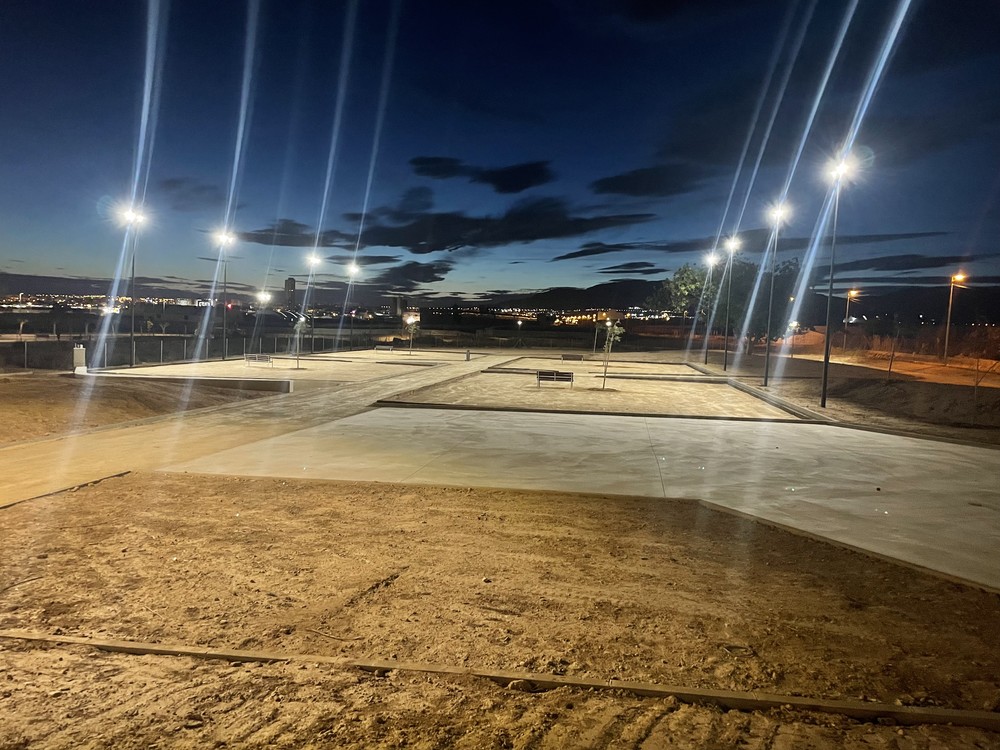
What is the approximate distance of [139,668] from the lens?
432cm

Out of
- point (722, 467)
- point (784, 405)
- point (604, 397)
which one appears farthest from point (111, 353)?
point (722, 467)

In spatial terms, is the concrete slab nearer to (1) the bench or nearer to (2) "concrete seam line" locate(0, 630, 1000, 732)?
(2) "concrete seam line" locate(0, 630, 1000, 732)

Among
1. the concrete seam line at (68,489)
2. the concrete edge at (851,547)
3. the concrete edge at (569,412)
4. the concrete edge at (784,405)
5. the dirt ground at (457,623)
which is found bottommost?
the concrete seam line at (68,489)

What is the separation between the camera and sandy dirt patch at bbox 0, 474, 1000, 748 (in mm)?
3771

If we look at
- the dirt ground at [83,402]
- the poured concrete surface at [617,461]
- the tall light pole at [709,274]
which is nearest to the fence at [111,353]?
the dirt ground at [83,402]

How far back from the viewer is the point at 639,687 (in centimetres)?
413

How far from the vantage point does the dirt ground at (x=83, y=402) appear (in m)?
13.5

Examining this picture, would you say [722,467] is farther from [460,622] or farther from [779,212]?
[779,212]

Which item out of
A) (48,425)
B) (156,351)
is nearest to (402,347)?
(156,351)

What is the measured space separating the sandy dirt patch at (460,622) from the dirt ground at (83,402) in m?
6.73

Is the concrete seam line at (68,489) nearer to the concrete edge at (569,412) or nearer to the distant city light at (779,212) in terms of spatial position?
the concrete edge at (569,412)

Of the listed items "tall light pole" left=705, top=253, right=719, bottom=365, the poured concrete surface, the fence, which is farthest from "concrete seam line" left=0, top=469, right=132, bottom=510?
"tall light pole" left=705, top=253, right=719, bottom=365

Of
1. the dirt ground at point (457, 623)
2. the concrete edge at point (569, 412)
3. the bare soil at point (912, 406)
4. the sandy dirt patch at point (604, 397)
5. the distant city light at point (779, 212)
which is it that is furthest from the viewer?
the distant city light at point (779, 212)

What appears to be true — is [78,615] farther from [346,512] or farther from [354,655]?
[346,512]
